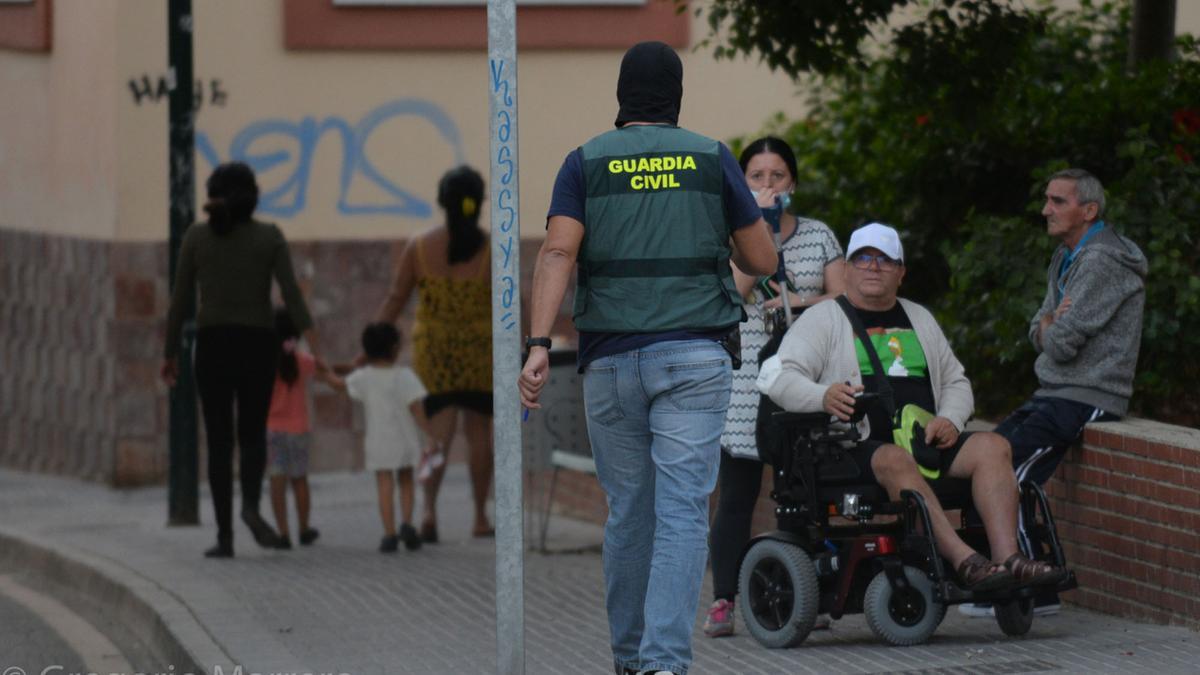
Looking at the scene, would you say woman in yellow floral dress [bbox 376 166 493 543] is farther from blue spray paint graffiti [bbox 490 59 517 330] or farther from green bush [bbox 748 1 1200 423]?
blue spray paint graffiti [bbox 490 59 517 330]

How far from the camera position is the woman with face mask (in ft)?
24.2

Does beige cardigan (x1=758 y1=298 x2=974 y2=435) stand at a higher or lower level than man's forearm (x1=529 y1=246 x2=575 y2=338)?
lower

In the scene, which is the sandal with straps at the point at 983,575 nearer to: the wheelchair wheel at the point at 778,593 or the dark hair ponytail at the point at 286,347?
the wheelchair wheel at the point at 778,593

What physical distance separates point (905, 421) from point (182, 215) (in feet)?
16.3

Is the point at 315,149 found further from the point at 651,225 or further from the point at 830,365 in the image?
the point at 651,225

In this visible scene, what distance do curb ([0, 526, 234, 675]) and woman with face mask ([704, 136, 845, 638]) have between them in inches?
69.5

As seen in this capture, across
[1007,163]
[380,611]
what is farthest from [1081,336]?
[380,611]

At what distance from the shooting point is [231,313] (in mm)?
9805

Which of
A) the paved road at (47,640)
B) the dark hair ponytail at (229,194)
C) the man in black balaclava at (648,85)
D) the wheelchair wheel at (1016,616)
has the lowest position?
the paved road at (47,640)

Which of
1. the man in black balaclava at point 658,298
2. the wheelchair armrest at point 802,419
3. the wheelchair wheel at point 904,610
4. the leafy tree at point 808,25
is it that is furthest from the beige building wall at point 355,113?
the man in black balaclava at point 658,298

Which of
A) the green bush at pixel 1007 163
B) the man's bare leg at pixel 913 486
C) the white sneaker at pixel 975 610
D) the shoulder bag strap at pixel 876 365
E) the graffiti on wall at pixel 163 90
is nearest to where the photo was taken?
the man's bare leg at pixel 913 486

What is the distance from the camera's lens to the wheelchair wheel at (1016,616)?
698 centimetres

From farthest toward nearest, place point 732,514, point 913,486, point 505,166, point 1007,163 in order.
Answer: point 1007,163 → point 732,514 → point 913,486 → point 505,166

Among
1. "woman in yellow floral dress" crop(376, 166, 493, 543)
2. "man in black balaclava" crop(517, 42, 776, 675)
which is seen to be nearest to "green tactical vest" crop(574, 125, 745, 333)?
"man in black balaclava" crop(517, 42, 776, 675)
